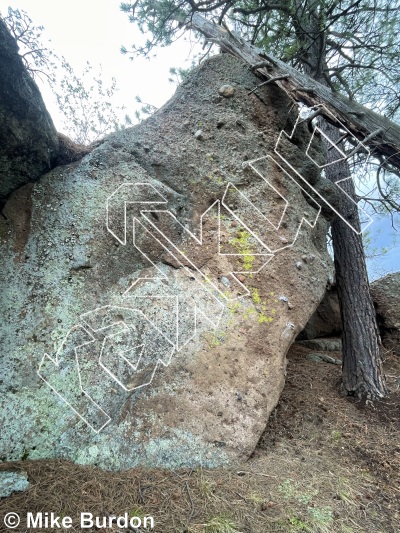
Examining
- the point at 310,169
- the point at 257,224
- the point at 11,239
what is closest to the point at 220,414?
the point at 257,224

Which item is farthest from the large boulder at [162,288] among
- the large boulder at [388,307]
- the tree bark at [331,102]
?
the large boulder at [388,307]

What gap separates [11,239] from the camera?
2551 mm

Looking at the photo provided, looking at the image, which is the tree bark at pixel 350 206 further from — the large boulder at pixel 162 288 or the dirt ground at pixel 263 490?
the dirt ground at pixel 263 490

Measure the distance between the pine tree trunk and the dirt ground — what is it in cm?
81

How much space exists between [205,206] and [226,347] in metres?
1.35

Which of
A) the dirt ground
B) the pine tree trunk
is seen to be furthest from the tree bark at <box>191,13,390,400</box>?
the dirt ground

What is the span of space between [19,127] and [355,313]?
3.87 metres

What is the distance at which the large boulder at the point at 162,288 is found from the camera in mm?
2188

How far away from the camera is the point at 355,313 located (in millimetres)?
3809

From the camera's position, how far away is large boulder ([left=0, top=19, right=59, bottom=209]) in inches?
88.4

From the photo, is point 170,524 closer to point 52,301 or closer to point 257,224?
point 52,301

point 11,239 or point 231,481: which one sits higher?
point 11,239

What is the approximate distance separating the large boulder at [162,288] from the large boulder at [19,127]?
131 mm

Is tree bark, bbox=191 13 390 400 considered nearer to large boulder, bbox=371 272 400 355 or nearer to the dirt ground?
the dirt ground
